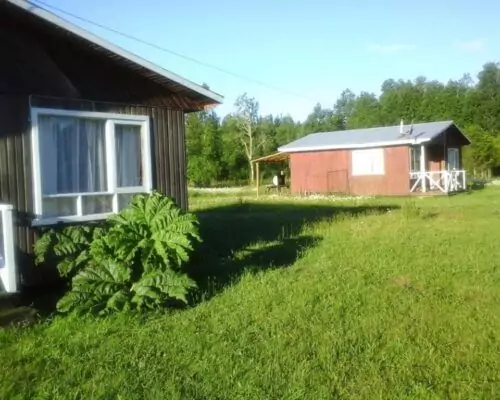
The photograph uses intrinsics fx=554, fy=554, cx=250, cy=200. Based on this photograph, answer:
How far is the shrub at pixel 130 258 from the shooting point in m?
6.32

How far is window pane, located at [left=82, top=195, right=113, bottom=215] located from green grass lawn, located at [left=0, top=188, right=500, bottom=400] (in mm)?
1687

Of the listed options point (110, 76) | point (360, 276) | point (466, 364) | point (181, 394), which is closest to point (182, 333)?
point (181, 394)

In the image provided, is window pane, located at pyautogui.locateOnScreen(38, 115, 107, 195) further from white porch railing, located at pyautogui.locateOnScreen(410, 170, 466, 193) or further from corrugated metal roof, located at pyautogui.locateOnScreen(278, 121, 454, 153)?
white porch railing, located at pyautogui.locateOnScreen(410, 170, 466, 193)

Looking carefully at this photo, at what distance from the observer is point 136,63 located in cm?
872

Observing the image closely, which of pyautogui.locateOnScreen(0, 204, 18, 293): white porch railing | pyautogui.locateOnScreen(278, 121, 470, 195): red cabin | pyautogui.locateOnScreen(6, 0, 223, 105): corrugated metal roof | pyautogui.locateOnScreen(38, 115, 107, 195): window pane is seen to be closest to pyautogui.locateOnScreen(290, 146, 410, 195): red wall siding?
pyautogui.locateOnScreen(278, 121, 470, 195): red cabin

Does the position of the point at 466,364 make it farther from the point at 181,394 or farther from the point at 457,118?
the point at 457,118

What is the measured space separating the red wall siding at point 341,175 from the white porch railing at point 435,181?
71cm

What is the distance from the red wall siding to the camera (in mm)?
28297

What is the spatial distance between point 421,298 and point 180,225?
10.2 feet

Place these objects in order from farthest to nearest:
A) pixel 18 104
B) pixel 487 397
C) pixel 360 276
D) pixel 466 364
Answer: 1. pixel 360 276
2. pixel 18 104
3. pixel 466 364
4. pixel 487 397

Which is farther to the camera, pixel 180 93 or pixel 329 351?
pixel 180 93

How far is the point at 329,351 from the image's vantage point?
Answer: 5094mm

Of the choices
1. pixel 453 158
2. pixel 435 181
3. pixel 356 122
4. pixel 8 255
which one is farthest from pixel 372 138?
pixel 356 122

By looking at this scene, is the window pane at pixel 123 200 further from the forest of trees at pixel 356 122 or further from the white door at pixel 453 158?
the forest of trees at pixel 356 122
